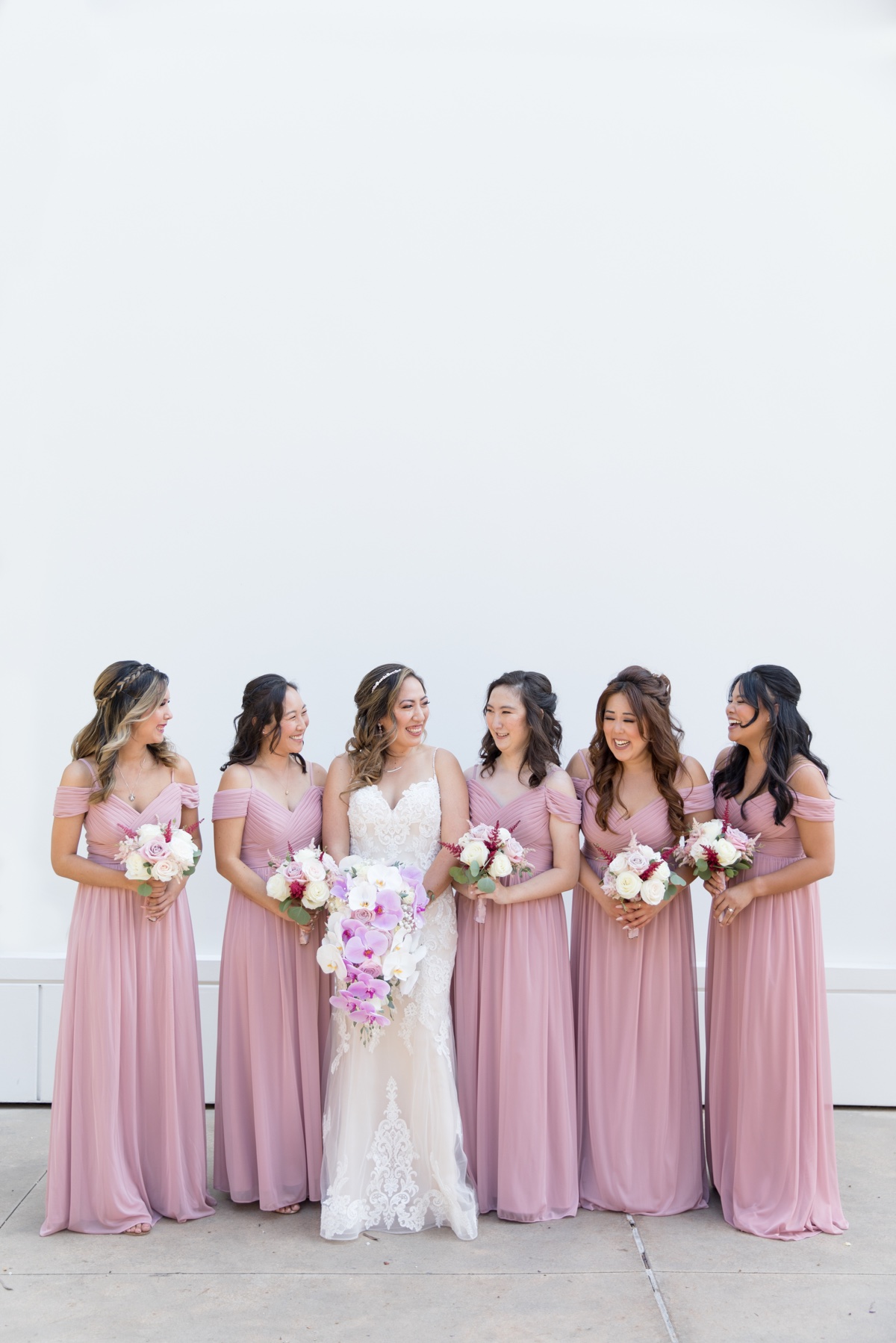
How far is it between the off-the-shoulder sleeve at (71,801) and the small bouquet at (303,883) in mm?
822

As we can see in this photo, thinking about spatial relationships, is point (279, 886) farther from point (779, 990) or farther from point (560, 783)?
point (779, 990)

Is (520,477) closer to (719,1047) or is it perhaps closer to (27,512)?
(27,512)

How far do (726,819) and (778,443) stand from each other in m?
2.68

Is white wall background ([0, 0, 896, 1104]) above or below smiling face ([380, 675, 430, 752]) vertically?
above

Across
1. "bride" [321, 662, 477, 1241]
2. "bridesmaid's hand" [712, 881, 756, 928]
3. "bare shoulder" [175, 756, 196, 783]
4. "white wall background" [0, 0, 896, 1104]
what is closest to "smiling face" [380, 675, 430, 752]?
"bride" [321, 662, 477, 1241]

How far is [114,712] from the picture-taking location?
4.43 m

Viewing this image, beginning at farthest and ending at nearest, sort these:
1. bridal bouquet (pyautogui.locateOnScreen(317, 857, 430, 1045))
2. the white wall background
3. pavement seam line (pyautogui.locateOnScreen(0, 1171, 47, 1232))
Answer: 1. the white wall background
2. pavement seam line (pyautogui.locateOnScreen(0, 1171, 47, 1232))
3. bridal bouquet (pyautogui.locateOnScreen(317, 857, 430, 1045))

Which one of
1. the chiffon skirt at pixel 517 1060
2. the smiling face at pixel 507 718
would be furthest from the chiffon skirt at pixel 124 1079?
the smiling face at pixel 507 718

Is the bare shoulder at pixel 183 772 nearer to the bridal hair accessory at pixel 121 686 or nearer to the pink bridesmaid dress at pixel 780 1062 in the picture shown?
the bridal hair accessory at pixel 121 686

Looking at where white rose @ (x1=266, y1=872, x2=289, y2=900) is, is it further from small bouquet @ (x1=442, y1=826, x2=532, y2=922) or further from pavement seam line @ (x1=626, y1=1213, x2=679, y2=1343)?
pavement seam line @ (x1=626, y1=1213, x2=679, y2=1343)

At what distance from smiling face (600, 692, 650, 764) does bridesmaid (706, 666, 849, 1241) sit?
38 cm

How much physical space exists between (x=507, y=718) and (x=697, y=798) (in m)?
0.87

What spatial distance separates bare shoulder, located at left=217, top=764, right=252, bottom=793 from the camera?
4.59 m

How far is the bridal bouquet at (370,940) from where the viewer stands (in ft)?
13.3
